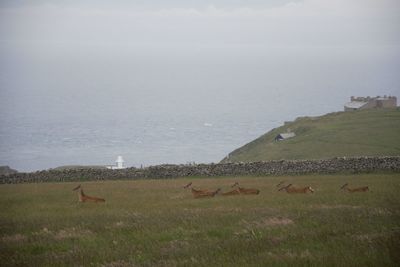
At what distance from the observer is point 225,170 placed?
44188 millimetres

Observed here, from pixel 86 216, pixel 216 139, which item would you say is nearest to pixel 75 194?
pixel 86 216

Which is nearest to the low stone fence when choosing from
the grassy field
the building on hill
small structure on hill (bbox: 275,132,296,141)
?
the grassy field

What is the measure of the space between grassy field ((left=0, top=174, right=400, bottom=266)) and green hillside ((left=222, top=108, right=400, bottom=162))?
5481 centimetres

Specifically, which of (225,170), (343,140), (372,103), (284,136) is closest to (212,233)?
(225,170)

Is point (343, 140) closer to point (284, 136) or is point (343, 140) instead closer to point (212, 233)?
point (284, 136)

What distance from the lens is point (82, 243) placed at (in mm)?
14258

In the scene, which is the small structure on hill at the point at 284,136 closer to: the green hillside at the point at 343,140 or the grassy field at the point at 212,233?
the green hillside at the point at 343,140

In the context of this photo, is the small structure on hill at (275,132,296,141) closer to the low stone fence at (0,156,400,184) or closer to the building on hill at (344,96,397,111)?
the building on hill at (344,96,397,111)

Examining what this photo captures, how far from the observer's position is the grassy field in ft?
39.6

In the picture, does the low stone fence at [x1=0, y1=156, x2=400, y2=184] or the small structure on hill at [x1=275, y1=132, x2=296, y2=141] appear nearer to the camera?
the low stone fence at [x1=0, y1=156, x2=400, y2=184]

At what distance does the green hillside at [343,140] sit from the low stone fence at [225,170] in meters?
29.9

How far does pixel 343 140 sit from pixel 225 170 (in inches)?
1833

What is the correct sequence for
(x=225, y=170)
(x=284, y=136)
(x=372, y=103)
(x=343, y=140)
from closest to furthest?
(x=225, y=170), (x=343, y=140), (x=284, y=136), (x=372, y=103)

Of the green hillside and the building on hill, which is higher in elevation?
the building on hill
